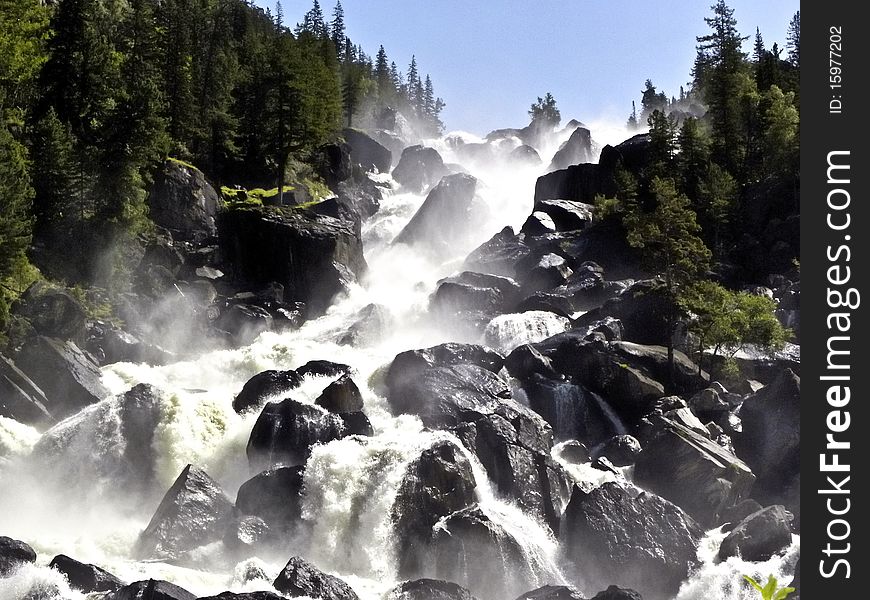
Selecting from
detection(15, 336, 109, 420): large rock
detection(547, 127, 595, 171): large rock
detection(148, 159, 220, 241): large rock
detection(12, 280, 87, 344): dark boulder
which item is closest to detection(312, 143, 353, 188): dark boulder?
detection(148, 159, 220, 241): large rock

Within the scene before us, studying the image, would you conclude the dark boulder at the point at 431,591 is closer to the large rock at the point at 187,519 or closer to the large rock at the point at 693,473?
the large rock at the point at 187,519

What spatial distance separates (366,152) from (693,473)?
73.8 m

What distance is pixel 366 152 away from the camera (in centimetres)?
10081

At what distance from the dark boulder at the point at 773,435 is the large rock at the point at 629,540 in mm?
7895

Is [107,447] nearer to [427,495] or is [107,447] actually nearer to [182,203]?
[427,495]

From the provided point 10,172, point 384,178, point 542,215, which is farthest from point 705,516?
point 384,178

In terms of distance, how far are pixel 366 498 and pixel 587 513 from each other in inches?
329

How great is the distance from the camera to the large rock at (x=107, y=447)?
108 ft

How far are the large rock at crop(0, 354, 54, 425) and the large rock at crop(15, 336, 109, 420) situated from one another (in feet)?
1.86

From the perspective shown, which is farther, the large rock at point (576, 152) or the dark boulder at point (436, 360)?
the large rock at point (576, 152)

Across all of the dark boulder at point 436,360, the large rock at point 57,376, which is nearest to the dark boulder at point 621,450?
the dark boulder at point 436,360

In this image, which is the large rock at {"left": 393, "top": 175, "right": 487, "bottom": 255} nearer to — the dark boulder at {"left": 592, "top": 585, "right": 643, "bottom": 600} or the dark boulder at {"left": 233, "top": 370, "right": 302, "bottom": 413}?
the dark boulder at {"left": 233, "top": 370, "right": 302, "bottom": 413}

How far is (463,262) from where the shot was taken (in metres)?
68.2

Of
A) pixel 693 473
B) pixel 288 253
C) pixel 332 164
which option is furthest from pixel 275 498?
pixel 332 164
